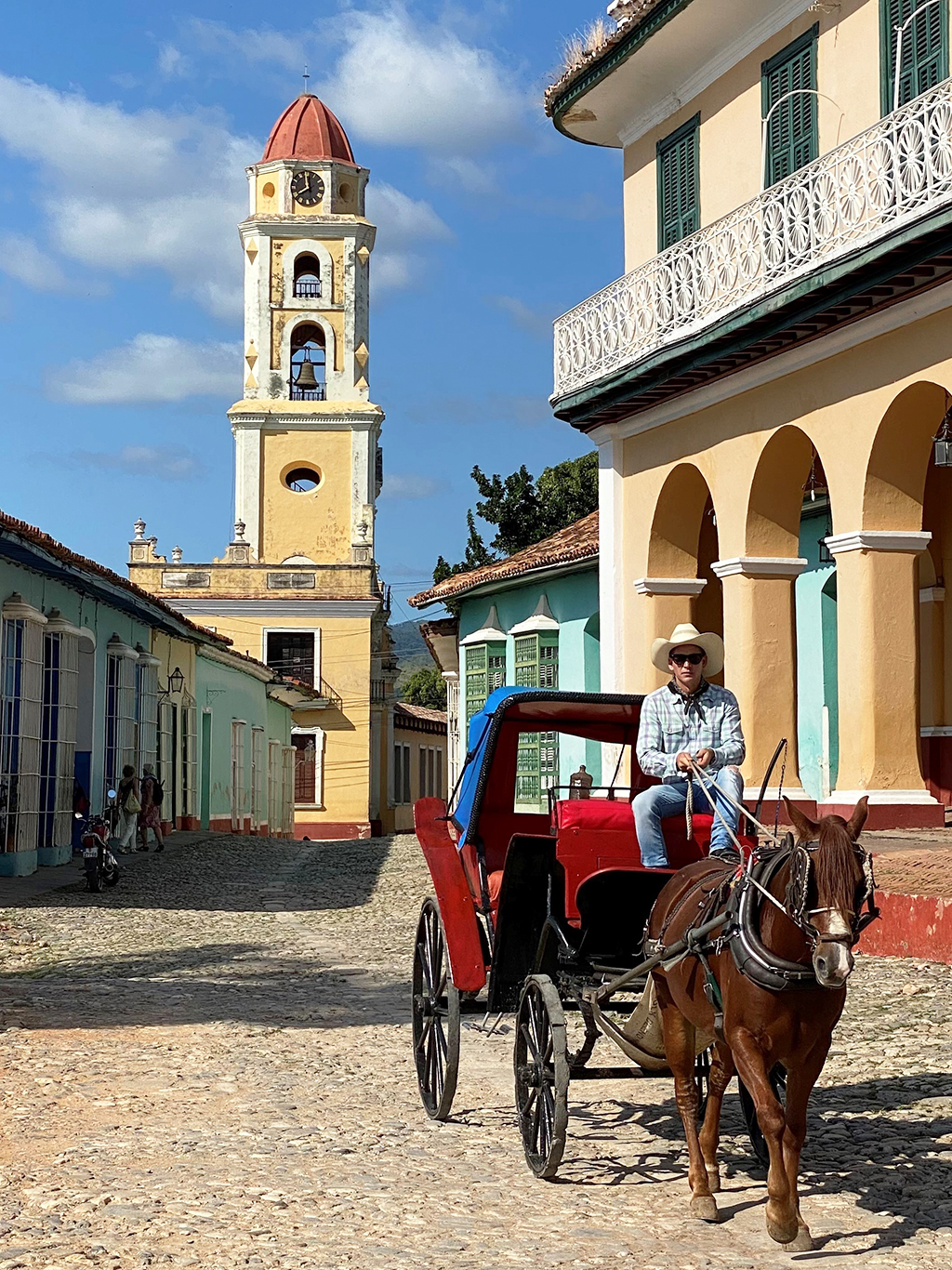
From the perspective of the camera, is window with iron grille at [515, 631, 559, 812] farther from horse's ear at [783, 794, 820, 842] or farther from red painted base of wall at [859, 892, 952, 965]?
horse's ear at [783, 794, 820, 842]

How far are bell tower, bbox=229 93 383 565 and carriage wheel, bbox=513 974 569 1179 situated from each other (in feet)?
152

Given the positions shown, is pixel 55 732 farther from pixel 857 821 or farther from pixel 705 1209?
pixel 857 821

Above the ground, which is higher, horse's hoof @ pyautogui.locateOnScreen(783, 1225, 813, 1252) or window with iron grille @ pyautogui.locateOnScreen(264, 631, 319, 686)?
window with iron grille @ pyautogui.locateOnScreen(264, 631, 319, 686)

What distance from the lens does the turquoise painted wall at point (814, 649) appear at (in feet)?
62.4

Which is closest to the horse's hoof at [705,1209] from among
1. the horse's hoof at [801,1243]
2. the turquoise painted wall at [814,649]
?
the horse's hoof at [801,1243]

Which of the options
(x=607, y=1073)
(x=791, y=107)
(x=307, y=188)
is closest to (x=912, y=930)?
(x=607, y=1073)

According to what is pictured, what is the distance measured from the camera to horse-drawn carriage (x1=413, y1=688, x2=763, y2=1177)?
19.5 ft

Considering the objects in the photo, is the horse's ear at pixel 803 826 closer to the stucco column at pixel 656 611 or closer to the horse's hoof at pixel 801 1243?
the horse's hoof at pixel 801 1243

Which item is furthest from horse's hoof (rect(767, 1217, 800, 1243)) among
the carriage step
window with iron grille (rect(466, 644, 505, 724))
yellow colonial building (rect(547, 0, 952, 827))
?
window with iron grille (rect(466, 644, 505, 724))

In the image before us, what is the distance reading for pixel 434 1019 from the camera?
7.08 m

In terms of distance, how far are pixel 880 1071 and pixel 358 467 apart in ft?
151

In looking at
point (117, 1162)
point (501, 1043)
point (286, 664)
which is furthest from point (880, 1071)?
point (286, 664)

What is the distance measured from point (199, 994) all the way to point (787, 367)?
7.90 meters

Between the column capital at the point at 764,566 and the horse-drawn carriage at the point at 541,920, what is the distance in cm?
827
